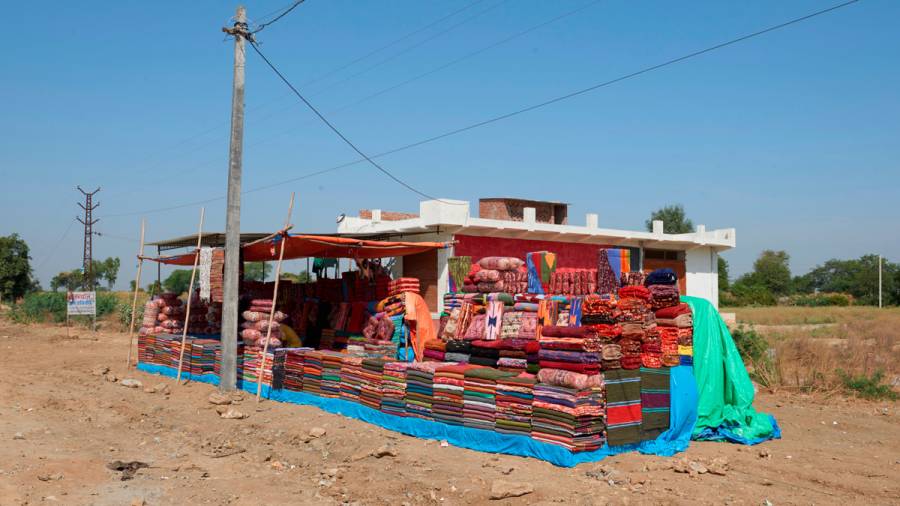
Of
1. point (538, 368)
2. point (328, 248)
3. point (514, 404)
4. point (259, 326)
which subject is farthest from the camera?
point (328, 248)

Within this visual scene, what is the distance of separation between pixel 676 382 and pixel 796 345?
716 centimetres

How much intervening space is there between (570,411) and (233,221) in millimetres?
7193

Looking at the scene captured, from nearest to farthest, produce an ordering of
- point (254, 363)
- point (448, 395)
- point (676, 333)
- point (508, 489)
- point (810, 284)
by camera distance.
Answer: point (508, 489) < point (448, 395) < point (676, 333) < point (254, 363) < point (810, 284)

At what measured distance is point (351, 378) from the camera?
35.0ft

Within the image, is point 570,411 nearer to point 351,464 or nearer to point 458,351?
point 351,464

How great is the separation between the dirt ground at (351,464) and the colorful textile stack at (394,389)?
341 mm

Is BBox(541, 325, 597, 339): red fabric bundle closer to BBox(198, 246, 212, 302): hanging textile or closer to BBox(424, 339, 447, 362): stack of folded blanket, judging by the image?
BBox(424, 339, 447, 362): stack of folded blanket

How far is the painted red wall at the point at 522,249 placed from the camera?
15.1 meters

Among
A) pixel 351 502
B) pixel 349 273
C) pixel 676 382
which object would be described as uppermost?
pixel 349 273

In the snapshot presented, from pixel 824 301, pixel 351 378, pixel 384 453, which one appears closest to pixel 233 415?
pixel 351 378

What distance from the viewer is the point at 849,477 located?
7773 mm

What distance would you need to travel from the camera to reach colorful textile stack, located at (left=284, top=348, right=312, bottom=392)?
1170 cm

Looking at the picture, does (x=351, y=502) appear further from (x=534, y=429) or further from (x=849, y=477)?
(x=849, y=477)

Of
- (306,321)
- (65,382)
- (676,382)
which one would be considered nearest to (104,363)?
(65,382)
